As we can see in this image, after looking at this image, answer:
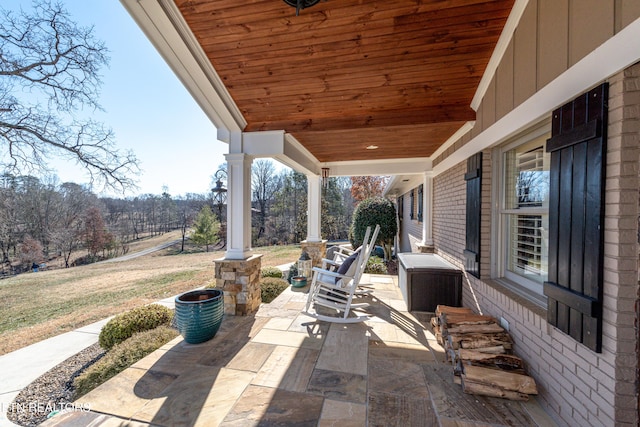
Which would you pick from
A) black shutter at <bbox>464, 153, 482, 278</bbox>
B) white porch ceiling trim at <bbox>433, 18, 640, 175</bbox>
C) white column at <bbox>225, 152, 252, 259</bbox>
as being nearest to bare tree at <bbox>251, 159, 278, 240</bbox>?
white column at <bbox>225, 152, 252, 259</bbox>

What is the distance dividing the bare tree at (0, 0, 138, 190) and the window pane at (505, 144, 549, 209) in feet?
29.4

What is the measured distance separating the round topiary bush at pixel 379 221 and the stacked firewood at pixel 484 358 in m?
5.80

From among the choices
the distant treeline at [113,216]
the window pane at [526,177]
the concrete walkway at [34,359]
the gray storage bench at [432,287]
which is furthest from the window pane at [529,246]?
the distant treeline at [113,216]

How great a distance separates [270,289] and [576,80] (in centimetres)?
446

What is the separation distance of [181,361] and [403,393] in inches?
77.1

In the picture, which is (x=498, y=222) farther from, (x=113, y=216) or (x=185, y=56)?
(x=113, y=216)

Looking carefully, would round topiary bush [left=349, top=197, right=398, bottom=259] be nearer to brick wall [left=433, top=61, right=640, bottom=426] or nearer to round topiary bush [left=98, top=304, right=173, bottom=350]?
round topiary bush [left=98, top=304, right=173, bottom=350]

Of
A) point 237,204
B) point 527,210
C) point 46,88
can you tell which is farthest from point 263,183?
point 527,210

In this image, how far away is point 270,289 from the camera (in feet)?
14.9

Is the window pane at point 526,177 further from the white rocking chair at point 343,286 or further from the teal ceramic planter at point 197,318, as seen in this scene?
the teal ceramic planter at point 197,318

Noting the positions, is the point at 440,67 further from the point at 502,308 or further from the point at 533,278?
the point at 502,308

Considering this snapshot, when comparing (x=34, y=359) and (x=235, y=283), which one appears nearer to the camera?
(x=34, y=359)

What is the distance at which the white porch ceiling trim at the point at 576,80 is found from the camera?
1202mm

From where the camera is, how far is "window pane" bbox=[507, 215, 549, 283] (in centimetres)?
211
